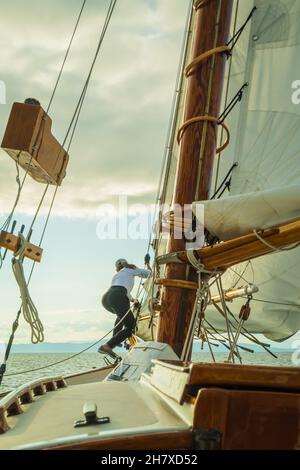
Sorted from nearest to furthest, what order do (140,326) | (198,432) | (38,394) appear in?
(198,432) → (38,394) → (140,326)

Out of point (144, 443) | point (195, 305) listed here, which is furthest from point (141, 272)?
point (144, 443)

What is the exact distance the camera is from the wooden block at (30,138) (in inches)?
131

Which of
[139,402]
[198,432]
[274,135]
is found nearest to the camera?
[198,432]

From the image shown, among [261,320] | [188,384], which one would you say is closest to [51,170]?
[188,384]

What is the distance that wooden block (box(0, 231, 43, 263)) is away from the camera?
3069 mm

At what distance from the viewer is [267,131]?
5.50m

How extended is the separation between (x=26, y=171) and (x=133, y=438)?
2763 millimetres

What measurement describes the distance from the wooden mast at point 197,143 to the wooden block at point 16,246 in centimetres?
117

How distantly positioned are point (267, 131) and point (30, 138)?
131 inches

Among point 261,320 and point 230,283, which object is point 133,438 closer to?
point 230,283

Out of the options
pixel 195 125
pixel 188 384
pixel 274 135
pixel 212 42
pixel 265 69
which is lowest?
pixel 188 384

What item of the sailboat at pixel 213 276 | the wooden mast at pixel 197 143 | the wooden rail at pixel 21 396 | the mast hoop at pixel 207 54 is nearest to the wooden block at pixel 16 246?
the sailboat at pixel 213 276

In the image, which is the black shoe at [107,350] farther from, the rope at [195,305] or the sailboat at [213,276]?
the rope at [195,305]

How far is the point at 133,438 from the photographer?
1239 millimetres
